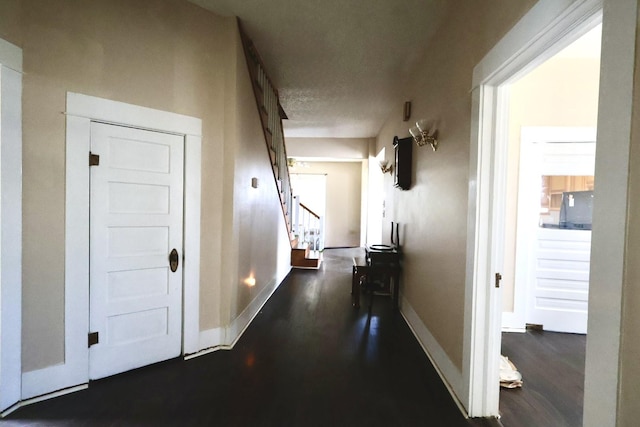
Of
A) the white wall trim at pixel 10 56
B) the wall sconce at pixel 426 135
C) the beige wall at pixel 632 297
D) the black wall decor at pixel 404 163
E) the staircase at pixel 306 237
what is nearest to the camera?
the beige wall at pixel 632 297

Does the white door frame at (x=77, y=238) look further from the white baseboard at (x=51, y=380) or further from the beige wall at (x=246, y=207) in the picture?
the beige wall at (x=246, y=207)

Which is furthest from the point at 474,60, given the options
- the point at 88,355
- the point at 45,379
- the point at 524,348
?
the point at 45,379

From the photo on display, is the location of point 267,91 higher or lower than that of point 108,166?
higher

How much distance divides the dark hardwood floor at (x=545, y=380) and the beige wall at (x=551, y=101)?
45 cm

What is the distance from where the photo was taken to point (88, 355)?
83.0 inches

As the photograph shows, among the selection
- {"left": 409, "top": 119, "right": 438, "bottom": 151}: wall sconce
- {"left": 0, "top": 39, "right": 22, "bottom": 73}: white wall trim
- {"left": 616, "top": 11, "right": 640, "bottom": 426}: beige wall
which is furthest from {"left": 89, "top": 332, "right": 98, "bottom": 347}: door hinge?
{"left": 409, "top": 119, "right": 438, "bottom": 151}: wall sconce

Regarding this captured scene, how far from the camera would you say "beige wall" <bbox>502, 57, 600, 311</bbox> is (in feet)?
9.92

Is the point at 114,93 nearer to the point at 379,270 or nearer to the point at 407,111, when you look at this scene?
the point at 407,111

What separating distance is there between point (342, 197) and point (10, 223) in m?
7.98

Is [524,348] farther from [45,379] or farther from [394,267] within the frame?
[45,379]

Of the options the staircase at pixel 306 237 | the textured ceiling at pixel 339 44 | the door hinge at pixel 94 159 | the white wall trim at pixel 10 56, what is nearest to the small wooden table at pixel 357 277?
the textured ceiling at pixel 339 44

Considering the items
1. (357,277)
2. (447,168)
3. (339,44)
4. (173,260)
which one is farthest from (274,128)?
(447,168)

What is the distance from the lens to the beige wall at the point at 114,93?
1.89m

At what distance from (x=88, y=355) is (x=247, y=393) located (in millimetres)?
1128
